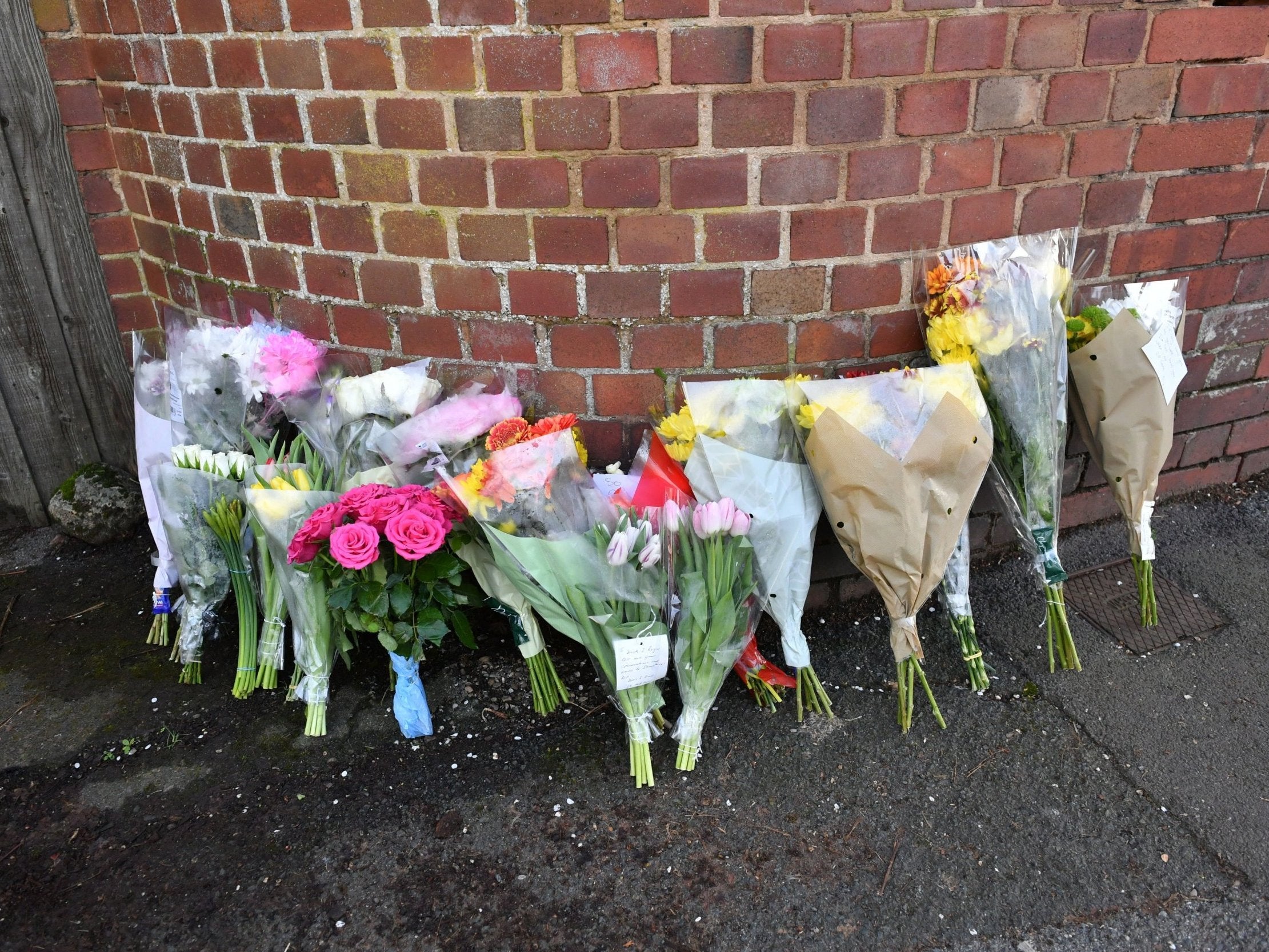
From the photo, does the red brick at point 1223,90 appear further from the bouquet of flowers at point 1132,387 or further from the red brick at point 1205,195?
the bouquet of flowers at point 1132,387

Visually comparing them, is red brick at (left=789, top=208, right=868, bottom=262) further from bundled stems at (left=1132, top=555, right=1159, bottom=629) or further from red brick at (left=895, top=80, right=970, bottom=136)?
bundled stems at (left=1132, top=555, right=1159, bottom=629)

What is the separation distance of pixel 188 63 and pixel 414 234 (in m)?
0.80

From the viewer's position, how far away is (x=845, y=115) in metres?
2.05

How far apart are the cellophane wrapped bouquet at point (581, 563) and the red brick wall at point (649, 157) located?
34 cm

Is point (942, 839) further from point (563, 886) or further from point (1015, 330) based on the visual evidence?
point (1015, 330)

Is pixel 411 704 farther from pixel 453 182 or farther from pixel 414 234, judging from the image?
pixel 453 182

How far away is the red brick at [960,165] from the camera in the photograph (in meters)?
2.16

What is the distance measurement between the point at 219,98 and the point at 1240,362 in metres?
3.21

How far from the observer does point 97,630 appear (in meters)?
2.67

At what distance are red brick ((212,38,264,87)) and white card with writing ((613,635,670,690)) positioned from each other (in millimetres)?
1674

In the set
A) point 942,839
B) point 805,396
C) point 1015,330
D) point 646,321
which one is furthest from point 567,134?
point 942,839

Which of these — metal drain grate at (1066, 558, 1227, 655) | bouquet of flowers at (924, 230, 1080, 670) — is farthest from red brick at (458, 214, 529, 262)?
metal drain grate at (1066, 558, 1227, 655)

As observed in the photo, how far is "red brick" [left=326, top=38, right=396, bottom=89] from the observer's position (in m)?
2.07

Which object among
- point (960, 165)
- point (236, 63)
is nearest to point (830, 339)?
point (960, 165)
